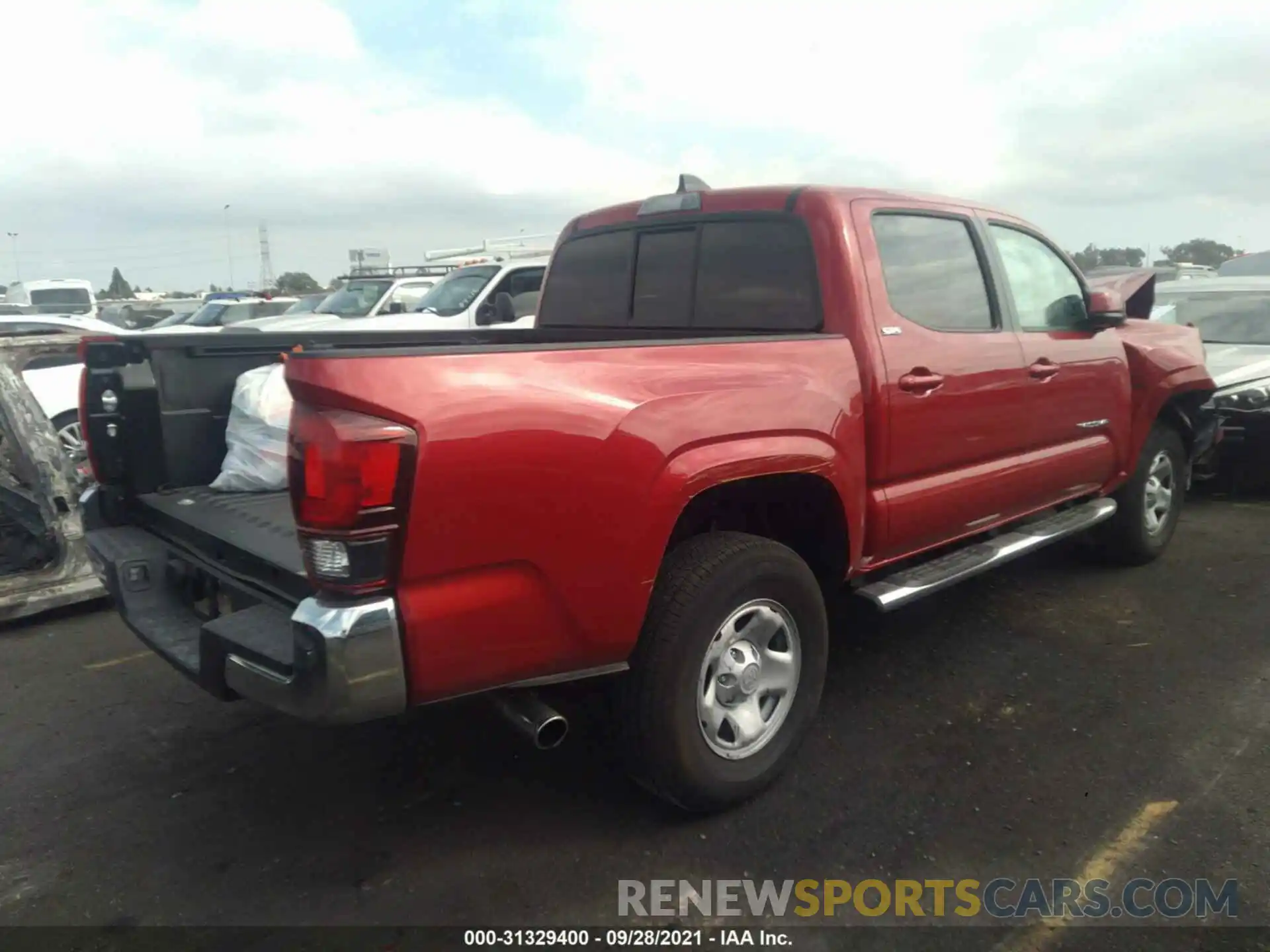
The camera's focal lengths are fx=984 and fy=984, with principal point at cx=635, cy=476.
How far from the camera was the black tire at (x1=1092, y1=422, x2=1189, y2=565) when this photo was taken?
539 centimetres

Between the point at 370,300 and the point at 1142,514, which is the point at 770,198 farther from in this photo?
the point at 370,300

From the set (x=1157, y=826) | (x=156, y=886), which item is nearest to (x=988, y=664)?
(x=1157, y=826)

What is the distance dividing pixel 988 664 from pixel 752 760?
1674 millimetres

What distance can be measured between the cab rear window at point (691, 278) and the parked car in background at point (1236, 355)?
4.53 m

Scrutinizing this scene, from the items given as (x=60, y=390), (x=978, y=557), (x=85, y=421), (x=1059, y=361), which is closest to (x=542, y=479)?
(x=85, y=421)

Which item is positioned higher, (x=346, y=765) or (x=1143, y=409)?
(x=1143, y=409)

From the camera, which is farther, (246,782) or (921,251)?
(921,251)

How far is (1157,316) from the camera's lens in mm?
8820

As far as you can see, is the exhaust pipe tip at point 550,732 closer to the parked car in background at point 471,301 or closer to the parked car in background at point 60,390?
the parked car in background at point 60,390

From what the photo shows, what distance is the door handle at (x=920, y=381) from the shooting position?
357 cm

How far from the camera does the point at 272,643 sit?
8.25 feet

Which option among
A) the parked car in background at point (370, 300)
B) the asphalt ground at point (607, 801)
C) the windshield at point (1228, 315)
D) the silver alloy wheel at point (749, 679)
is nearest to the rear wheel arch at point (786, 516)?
the silver alloy wheel at point (749, 679)

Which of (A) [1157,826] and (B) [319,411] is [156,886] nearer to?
(B) [319,411]

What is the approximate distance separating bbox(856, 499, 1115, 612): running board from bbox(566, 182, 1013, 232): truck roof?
1.44 meters
